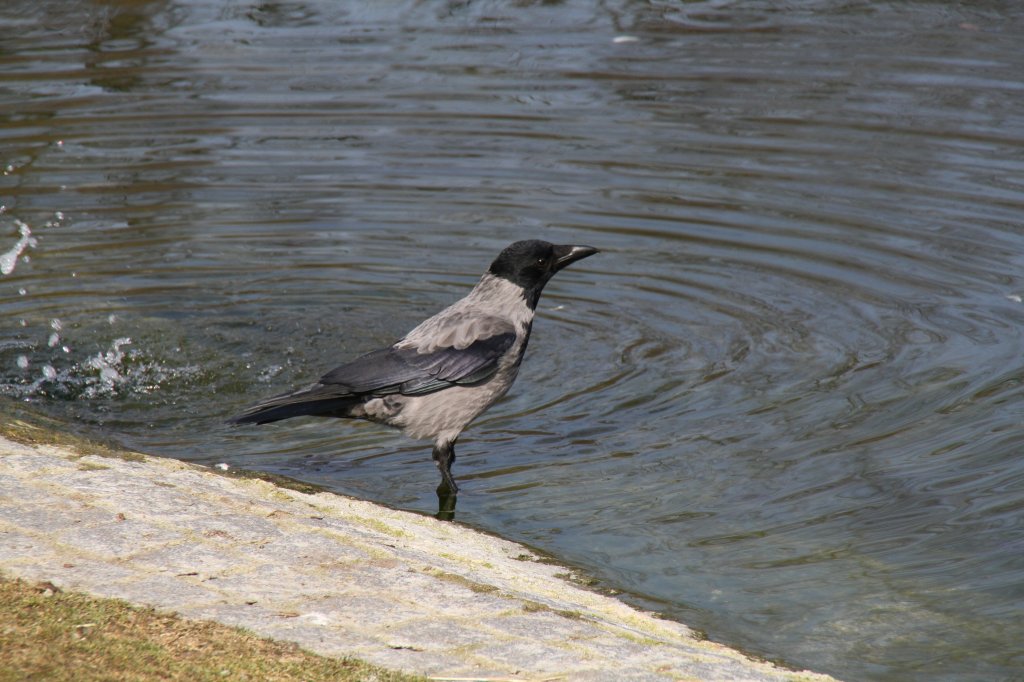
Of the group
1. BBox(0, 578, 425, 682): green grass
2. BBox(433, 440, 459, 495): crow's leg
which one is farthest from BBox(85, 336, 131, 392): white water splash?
BBox(0, 578, 425, 682): green grass

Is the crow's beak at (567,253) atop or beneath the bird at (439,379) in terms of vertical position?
atop

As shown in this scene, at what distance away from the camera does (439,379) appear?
719 centimetres

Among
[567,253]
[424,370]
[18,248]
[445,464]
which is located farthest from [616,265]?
[18,248]

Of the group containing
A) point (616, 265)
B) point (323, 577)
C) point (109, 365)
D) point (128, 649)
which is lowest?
point (616, 265)

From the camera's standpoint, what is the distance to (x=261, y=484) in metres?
6.30

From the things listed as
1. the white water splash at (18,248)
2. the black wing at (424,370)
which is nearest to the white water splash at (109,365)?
the black wing at (424,370)

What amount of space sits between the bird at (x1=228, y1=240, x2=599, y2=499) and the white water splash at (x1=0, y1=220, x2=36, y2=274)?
13.4ft

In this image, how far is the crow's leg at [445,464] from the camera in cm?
707

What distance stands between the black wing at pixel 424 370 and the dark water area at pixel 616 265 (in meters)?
0.52

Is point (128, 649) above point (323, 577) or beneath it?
above

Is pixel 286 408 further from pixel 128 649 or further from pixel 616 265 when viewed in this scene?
pixel 616 265

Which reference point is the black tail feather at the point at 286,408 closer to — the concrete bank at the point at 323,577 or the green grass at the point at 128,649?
the concrete bank at the point at 323,577

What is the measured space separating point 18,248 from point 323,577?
21.9 feet

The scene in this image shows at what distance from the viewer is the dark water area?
6.50 m
